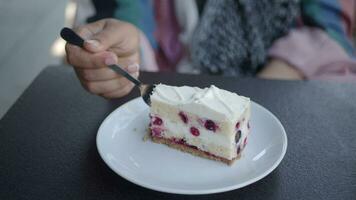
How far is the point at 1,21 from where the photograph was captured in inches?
84.5

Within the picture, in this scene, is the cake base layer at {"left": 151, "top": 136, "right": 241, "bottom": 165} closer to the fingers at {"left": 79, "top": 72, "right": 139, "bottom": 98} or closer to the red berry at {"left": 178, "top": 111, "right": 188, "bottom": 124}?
the red berry at {"left": 178, "top": 111, "right": 188, "bottom": 124}

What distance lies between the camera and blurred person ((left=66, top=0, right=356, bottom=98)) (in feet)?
3.76

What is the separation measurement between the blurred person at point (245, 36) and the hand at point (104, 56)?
196mm

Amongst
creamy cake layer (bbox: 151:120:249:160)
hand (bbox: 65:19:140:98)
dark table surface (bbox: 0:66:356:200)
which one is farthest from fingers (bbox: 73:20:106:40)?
creamy cake layer (bbox: 151:120:249:160)

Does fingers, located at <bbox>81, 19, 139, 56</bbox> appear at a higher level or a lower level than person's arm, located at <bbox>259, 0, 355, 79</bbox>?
higher

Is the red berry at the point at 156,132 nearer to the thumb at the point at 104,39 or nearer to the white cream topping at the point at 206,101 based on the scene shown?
the white cream topping at the point at 206,101

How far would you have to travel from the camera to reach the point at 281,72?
1149 mm

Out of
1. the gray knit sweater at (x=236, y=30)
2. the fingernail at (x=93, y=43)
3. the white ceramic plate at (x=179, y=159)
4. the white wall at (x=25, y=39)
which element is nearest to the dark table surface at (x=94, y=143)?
the white ceramic plate at (x=179, y=159)

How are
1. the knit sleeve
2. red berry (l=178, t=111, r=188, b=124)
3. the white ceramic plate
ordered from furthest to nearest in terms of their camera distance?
1. the knit sleeve
2. red berry (l=178, t=111, r=188, b=124)
3. the white ceramic plate

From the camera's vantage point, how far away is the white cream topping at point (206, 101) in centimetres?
71

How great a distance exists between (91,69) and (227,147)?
29 cm

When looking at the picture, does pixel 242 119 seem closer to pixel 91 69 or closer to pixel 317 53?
pixel 91 69

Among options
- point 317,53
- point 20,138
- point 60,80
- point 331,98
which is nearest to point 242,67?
point 317,53

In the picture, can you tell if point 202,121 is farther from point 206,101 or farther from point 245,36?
point 245,36
